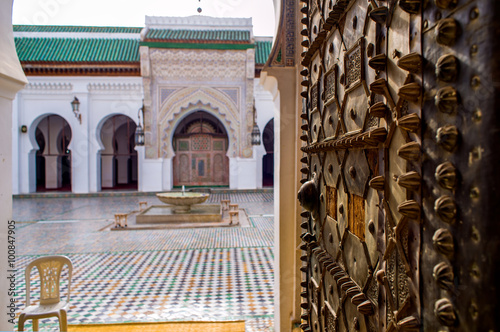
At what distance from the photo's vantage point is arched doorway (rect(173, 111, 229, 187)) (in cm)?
957

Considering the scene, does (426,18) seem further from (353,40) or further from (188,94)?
(188,94)

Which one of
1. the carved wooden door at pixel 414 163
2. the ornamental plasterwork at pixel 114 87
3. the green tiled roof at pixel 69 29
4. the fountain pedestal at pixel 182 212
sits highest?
the green tiled roof at pixel 69 29

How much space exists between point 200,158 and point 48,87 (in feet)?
13.1

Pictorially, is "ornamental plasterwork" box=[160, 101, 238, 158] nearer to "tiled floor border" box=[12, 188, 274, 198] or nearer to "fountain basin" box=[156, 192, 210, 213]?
"tiled floor border" box=[12, 188, 274, 198]

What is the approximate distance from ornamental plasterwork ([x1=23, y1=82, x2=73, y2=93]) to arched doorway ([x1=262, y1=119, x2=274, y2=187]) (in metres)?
5.15

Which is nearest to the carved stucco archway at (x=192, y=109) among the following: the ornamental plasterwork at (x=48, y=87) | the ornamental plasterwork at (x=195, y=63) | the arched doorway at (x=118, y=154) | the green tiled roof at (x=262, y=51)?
the ornamental plasterwork at (x=195, y=63)

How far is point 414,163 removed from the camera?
1.43 ft

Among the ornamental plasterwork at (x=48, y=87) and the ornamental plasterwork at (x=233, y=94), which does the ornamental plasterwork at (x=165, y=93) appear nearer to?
the ornamental plasterwork at (x=233, y=94)

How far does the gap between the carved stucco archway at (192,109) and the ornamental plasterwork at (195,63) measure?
38 cm

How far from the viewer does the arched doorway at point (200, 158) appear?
9.57 m

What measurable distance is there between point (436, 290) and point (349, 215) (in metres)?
0.30

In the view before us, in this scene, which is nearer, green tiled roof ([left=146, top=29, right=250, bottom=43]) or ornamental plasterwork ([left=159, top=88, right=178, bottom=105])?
green tiled roof ([left=146, top=29, right=250, bottom=43])

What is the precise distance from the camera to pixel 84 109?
8438 mm

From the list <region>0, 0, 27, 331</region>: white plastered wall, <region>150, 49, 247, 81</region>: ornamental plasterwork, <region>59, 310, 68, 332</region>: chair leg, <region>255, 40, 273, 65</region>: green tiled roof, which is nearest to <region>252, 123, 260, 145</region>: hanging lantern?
<region>150, 49, 247, 81</region>: ornamental plasterwork
